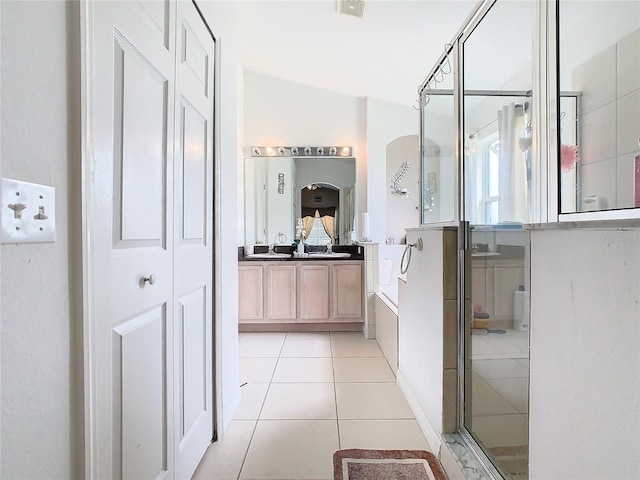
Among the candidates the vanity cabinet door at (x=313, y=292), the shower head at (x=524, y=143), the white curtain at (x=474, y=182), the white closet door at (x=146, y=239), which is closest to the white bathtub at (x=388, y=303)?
Result: the vanity cabinet door at (x=313, y=292)

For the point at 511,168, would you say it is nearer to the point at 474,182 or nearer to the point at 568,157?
the point at 474,182

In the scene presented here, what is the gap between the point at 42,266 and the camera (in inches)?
25.2

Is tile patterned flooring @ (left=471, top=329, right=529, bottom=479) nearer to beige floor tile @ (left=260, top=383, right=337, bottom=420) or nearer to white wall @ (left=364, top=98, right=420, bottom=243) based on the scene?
beige floor tile @ (left=260, top=383, right=337, bottom=420)

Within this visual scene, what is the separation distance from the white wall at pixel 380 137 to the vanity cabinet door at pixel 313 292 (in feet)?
2.70

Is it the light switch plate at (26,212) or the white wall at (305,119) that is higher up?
the white wall at (305,119)

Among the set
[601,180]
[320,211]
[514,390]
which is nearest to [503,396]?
[514,390]

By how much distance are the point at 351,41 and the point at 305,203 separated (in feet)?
5.77

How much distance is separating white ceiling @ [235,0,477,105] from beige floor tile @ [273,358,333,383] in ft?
8.35

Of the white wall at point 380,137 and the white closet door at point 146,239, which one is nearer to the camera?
the white closet door at point 146,239

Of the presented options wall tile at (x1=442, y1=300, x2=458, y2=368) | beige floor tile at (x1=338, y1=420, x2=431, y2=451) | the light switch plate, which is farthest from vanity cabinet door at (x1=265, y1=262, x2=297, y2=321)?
the light switch plate

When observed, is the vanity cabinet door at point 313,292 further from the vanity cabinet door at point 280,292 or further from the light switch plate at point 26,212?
the light switch plate at point 26,212

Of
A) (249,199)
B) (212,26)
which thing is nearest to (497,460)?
(212,26)

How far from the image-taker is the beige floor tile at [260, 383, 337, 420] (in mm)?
1938

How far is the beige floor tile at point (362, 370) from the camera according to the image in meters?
2.43
